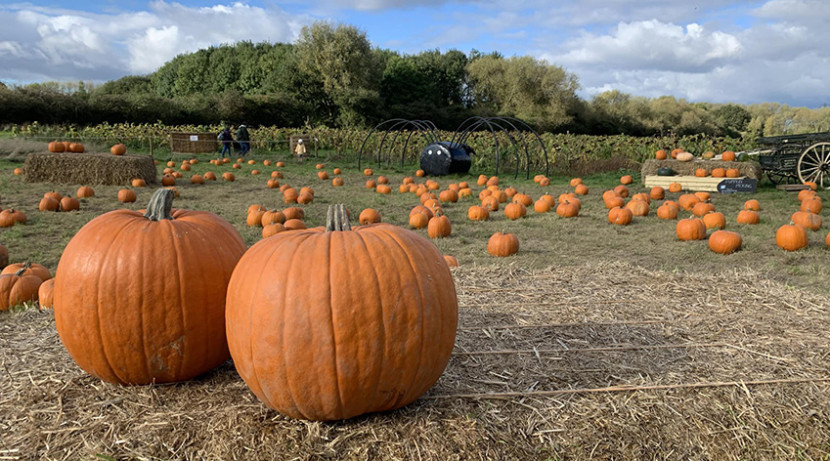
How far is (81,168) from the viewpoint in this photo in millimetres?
14367

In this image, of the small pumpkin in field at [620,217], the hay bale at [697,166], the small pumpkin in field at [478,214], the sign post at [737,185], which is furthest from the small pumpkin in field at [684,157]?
the small pumpkin in field at [478,214]

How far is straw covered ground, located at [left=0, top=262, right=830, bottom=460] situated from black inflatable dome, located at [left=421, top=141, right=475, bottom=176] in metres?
13.3

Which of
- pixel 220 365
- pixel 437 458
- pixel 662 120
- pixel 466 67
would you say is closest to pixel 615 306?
pixel 437 458

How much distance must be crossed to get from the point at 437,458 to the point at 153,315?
56.5 inches

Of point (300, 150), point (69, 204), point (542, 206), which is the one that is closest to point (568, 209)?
point (542, 206)

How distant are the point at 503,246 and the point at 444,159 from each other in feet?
32.7

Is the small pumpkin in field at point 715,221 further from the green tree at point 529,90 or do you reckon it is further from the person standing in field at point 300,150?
the green tree at point 529,90

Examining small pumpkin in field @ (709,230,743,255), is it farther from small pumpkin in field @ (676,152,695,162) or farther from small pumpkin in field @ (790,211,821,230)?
small pumpkin in field @ (676,152,695,162)

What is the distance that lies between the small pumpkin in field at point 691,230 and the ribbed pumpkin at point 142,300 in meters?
7.14

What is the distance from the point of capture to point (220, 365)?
121 inches

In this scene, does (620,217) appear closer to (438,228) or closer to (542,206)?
(542,206)

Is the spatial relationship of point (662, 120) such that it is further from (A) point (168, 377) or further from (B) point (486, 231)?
(A) point (168, 377)

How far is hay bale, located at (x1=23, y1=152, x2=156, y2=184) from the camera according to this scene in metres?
14.2

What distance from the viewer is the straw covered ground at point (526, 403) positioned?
2365mm
